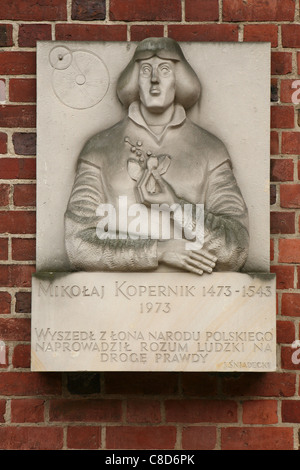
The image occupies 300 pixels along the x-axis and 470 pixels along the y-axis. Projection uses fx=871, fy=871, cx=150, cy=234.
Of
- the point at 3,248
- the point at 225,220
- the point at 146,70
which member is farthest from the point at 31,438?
the point at 146,70

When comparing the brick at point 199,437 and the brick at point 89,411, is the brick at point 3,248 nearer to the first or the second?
the brick at point 89,411

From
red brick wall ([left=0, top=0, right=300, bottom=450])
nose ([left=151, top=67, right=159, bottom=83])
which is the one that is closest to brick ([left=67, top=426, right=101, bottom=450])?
red brick wall ([left=0, top=0, right=300, bottom=450])

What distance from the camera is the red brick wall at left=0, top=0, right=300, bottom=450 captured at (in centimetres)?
302

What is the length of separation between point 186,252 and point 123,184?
32 cm

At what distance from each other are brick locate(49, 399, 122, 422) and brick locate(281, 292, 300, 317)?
0.66 meters

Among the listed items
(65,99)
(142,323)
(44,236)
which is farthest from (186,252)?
(65,99)

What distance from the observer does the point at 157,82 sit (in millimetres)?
2943

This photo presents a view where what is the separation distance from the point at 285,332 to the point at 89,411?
29.0 inches

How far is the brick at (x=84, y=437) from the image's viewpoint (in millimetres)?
3012

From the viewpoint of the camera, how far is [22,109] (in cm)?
310

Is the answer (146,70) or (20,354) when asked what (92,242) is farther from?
(146,70)

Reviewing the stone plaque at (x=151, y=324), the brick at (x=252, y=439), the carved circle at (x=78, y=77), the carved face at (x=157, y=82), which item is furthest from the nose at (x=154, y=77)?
the brick at (x=252, y=439)

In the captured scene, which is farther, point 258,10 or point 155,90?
point 258,10

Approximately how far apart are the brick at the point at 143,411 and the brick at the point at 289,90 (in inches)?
46.0
